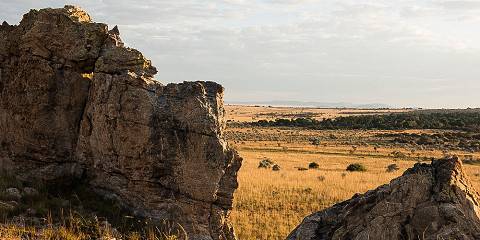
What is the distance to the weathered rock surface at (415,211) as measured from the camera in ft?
29.7

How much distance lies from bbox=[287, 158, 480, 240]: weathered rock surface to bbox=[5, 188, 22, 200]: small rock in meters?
7.02

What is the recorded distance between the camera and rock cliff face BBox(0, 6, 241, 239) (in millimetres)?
13891

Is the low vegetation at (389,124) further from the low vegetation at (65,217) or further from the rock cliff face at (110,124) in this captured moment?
the low vegetation at (65,217)

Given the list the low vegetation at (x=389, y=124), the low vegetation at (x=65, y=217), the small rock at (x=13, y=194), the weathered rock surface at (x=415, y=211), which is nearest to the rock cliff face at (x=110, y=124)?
the low vegetation at (x=65, y=217)

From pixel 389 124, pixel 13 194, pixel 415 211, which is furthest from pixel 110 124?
pixel 389 124

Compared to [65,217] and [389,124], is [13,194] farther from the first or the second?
[389,124]

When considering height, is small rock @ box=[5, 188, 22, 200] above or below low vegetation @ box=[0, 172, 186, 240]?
above

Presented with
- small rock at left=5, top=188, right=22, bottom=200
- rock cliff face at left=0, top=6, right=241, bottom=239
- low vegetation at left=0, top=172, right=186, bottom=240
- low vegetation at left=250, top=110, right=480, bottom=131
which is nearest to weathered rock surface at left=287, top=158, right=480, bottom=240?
low vegetation at left=0, top=172, right=186, bottom=240

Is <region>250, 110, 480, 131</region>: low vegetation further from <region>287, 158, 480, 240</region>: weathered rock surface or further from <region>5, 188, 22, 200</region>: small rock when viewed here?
<region>5, 188, 22, 200</region>: small rock

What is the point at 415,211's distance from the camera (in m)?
9.51

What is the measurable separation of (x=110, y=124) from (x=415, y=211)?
841cm

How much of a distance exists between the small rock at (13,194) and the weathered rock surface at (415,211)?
7.02m

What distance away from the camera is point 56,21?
51.1 ft

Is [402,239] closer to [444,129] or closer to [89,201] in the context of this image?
[89,201]
